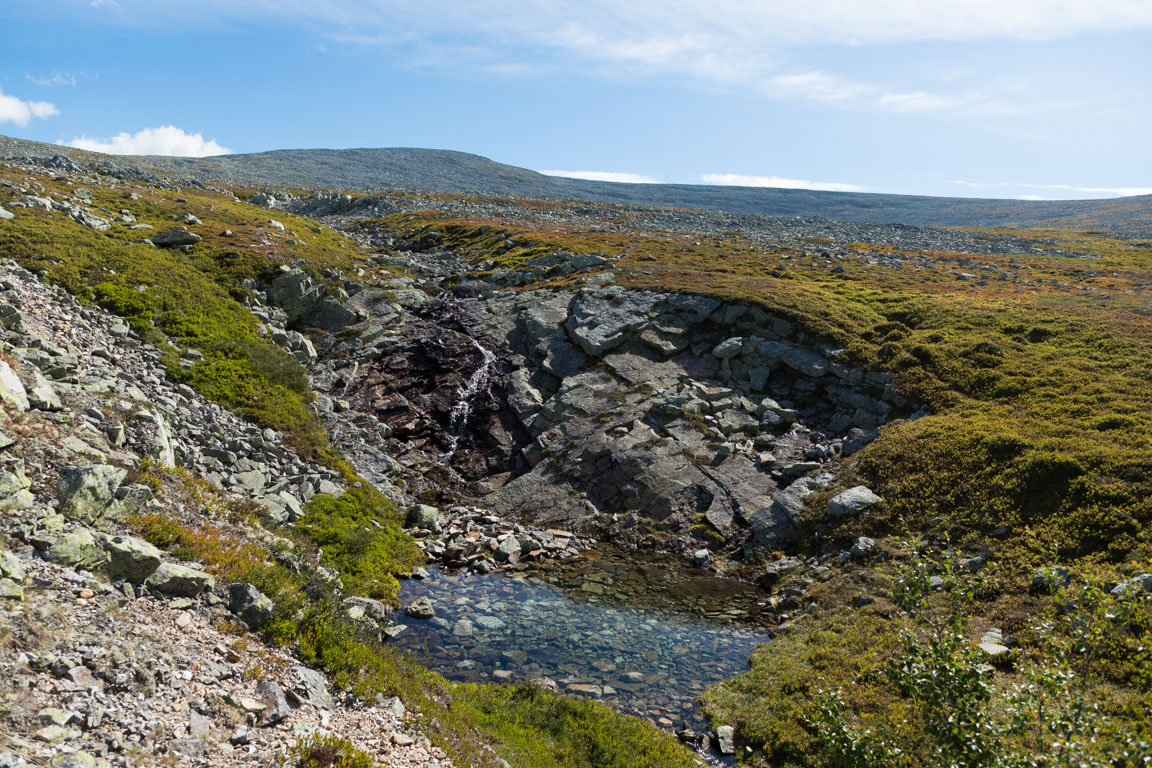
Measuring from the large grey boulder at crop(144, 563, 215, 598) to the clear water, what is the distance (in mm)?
7062

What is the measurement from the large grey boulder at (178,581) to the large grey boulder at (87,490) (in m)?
1.95

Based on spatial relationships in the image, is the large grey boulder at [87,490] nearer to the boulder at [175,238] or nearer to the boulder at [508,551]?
the boulder at [508,551]

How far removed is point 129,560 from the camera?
1030cm

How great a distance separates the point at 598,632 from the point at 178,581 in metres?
12.4

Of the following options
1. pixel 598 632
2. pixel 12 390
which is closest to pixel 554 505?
pixel 598 632

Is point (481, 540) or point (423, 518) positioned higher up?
point (423, 518)

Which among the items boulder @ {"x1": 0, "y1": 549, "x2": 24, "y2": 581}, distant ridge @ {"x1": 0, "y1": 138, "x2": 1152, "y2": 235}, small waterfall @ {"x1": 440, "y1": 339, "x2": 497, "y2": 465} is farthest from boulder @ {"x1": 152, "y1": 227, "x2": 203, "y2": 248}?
distant ridge @ {"x1": 0, "y1": 138, "x2": 1152, "y2": 235}

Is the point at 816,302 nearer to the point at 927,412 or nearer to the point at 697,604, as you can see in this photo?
the point at 927,412

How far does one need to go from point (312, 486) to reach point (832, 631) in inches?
746

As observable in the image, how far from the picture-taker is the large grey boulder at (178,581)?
10477 millimetres

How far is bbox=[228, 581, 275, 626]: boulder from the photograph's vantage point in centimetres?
1104

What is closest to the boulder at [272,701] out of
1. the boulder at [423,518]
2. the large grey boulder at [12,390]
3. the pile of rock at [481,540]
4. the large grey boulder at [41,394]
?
the large grey boulder at [12,390]

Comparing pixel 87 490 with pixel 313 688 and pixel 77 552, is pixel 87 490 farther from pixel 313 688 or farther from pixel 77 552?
pixel 313 688

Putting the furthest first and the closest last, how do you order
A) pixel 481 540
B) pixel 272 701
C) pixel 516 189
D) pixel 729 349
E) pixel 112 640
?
1. pixel 516 189
2. pixel 729 349
3. pixel 481 540
4. pixel 272 701
5. pixel 112 640
